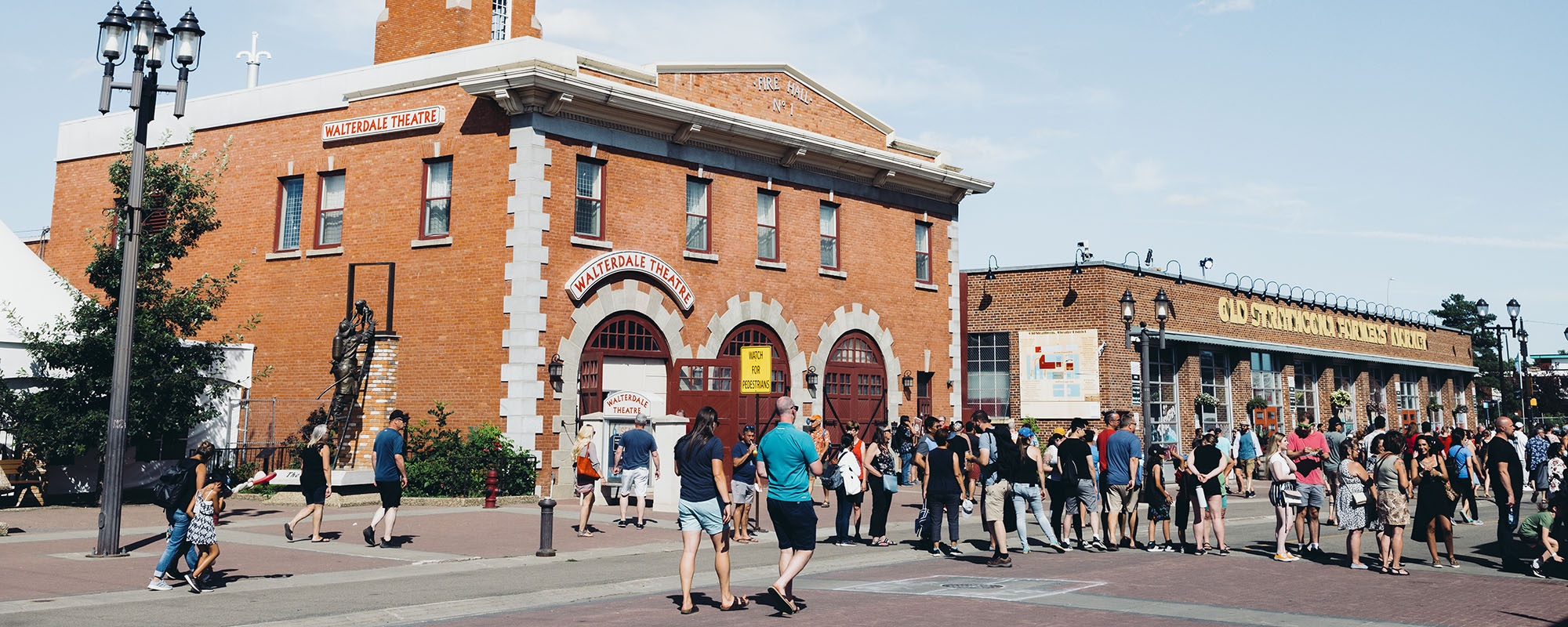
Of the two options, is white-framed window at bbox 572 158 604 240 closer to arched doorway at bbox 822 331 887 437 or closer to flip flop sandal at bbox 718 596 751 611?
arched doorway at bbox 822 331 887 437

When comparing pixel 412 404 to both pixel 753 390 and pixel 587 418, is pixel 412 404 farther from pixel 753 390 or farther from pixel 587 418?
pixel 753 390

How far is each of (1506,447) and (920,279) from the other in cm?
1738

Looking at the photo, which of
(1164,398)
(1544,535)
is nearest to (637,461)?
(1544,535)

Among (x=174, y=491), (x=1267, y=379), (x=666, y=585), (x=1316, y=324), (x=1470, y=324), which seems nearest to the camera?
(x=174, y=491)

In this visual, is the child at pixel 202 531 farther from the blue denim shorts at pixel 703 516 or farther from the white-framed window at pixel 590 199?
the white-framed window at pixel 590 199

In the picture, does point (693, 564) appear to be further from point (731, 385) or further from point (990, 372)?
point (990, 372)

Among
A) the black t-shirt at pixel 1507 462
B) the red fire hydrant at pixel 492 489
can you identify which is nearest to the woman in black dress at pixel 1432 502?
the black t-shirt at pixel 1507 462

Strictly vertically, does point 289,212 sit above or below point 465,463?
above

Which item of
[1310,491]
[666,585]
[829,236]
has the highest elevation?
[829,236]

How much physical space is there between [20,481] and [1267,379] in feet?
119

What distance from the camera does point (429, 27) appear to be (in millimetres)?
28031

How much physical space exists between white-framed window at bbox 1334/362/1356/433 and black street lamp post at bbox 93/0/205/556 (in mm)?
41838

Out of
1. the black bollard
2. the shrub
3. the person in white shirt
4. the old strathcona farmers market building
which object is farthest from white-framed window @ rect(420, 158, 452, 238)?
the person in white shirt

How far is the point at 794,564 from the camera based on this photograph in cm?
1014
